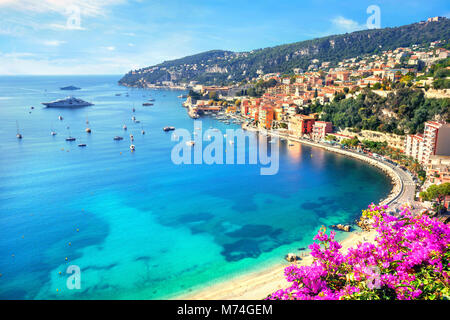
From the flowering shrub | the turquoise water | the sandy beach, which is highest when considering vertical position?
the flowering shrub

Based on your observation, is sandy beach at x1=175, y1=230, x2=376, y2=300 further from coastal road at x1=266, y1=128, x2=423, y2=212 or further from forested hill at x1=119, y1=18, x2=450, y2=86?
forested hill at x1=119, y1=18, x2=450, y2=86

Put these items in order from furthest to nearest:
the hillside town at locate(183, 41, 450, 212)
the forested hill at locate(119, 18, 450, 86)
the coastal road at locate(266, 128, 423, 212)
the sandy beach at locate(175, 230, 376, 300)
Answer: the forested hill at locate(119, 18, 450, 86), the hillside town at locate(183, 41, 450, 212), the coastal road at locate(266, 128, 423, 212), the sandy beach at locate(175, 230, 376, 300)

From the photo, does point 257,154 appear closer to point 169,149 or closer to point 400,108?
point 169,149

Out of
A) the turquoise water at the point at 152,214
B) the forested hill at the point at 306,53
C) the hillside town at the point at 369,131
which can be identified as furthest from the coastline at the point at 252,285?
the forested hill at the point at 306,53

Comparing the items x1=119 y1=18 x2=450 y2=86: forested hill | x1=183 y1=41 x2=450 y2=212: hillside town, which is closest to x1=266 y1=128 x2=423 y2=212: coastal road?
x1=183 y1=41 x2=450 y2=212: hillside town
